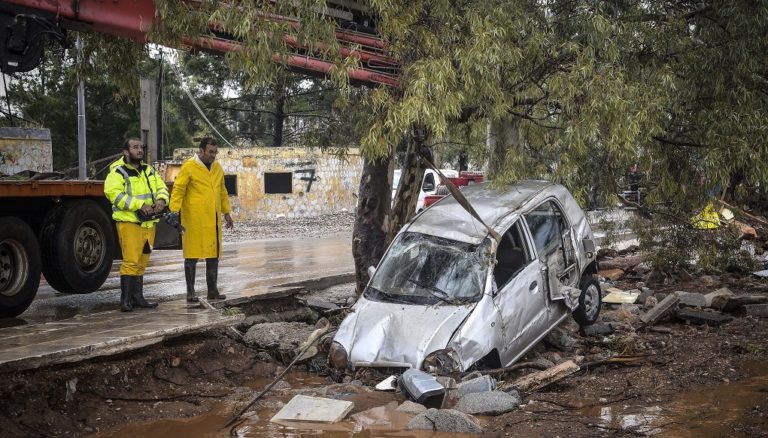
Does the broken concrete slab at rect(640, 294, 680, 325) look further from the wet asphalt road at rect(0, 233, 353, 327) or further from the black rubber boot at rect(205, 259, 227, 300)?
the black rubber boot at rect(205, 259, 227, 300)

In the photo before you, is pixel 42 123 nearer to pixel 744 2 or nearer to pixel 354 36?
pixel 354 36

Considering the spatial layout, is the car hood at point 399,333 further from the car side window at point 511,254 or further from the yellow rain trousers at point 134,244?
the yellow rain trousers at point 134,244

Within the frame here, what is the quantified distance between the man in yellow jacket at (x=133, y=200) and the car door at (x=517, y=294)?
11.8 ft

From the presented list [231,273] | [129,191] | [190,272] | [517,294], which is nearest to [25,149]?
[231,273]

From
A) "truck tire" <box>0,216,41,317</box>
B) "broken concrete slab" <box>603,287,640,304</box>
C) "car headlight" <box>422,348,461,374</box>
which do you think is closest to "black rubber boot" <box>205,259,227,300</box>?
"truck tire" <box>0,216,41,317</box>

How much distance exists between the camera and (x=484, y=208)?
28.8 ft

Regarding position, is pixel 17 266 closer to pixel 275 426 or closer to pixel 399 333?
pixel 275 426

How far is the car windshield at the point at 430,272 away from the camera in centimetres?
789

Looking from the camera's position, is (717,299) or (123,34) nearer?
Result: (123,34)

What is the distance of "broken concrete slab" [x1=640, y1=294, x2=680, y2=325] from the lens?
10039 mm

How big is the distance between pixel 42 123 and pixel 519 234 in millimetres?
18810

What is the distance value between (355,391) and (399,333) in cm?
67

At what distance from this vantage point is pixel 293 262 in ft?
49.3

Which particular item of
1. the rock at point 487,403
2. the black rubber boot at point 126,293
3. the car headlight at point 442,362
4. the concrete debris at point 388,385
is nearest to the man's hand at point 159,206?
the black rubber boot at point 126,293
